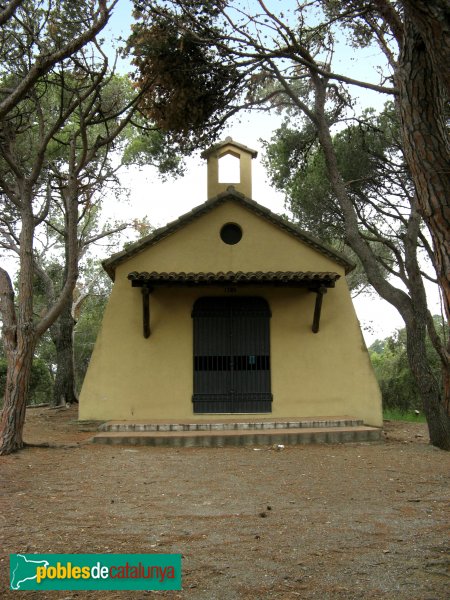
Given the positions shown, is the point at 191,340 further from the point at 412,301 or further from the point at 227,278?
the point at 412,301

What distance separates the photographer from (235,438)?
29.8ft

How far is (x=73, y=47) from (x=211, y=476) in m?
6.13

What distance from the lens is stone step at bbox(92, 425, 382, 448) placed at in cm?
902

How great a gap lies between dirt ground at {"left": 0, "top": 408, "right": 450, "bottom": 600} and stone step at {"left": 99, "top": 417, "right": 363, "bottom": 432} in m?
1.08

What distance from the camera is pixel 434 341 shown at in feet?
30.2

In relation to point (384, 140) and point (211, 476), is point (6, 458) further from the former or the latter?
point (384, 140)

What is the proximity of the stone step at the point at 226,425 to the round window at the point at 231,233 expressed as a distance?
3874 millimetres

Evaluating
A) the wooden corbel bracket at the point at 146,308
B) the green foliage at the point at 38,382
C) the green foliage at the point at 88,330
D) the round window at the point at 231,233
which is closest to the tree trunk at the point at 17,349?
the wooden corbel bracket at the point at 146,308

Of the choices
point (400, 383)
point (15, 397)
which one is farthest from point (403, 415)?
point (15, 397)

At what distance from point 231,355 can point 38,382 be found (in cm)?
1575

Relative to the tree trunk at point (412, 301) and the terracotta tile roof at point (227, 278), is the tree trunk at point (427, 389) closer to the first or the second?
the tree trunk at point (412, 301)

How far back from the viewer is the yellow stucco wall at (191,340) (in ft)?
35.7

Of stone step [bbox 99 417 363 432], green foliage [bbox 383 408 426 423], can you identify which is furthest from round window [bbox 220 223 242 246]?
green foliage [bbox 383 408 426 423]

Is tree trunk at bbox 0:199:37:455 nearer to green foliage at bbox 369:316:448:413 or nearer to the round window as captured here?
the round window
